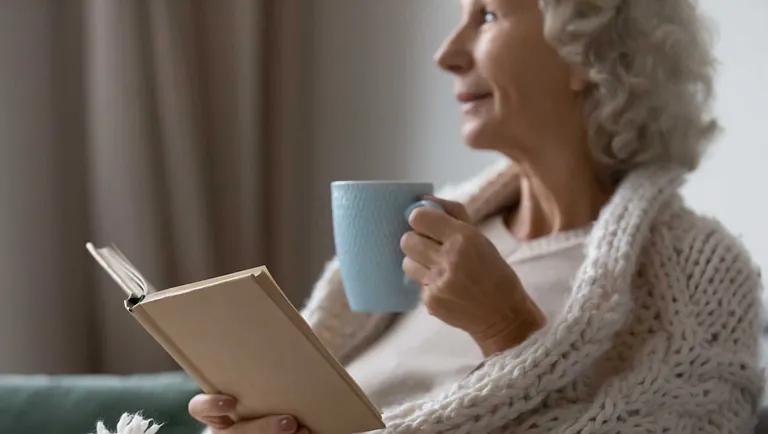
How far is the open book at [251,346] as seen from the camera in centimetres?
57

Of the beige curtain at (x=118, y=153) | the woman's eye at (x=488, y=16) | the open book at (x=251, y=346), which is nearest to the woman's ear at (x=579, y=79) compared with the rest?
the woman's eye at (x=488, y=16)

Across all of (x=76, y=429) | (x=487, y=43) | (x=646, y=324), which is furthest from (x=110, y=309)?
(x=646, y=324)

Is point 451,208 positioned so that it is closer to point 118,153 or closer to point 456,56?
point 456,56

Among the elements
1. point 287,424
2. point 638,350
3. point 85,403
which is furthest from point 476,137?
point 85,403

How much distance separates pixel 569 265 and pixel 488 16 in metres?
0.31

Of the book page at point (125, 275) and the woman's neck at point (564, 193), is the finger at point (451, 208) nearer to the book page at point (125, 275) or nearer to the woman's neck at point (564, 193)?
the woman's neck at point (564, 193)

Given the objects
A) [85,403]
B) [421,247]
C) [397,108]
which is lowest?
[85,403]

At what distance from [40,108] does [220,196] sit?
395 millimetres

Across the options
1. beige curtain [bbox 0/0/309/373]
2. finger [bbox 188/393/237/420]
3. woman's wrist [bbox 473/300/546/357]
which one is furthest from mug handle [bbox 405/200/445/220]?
beige curtain [bbox 0/0/309/373]

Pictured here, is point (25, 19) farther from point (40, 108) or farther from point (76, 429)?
point (76, 429)

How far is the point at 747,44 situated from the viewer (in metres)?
1.02

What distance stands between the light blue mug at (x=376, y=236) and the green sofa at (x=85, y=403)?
41 centimetres

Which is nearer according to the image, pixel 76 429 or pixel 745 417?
pixel 745 417

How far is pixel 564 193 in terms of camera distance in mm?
973
